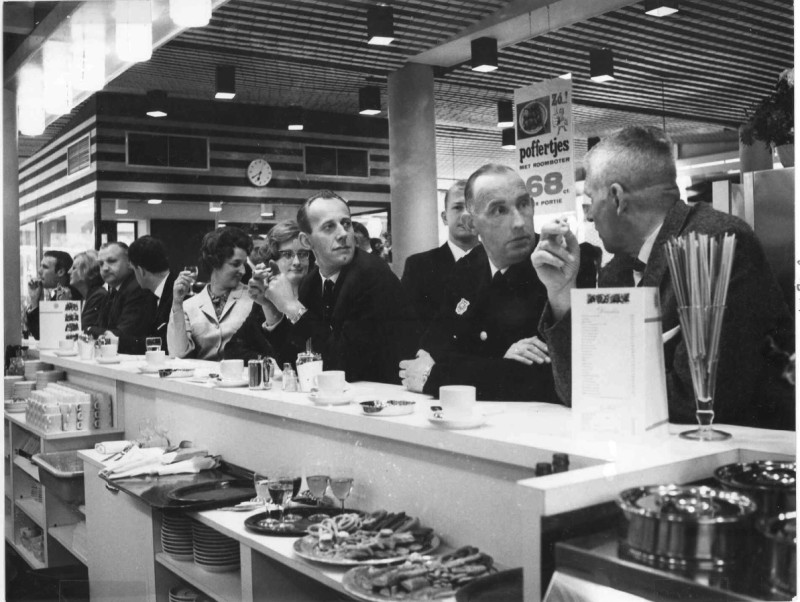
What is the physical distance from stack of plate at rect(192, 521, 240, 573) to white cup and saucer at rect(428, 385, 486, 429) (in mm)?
832

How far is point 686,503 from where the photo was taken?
1130mm

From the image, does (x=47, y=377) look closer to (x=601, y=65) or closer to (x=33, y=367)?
(x=33, y=367)

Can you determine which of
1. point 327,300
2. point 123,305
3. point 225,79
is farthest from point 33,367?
point 327,300

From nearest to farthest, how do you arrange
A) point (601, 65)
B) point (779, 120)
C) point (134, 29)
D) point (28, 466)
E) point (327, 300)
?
point (779, 120), point (327, 300), point (134, 29), point (28, 466), point (601, 65)

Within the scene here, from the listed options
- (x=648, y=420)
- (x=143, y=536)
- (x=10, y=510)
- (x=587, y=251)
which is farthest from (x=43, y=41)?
(x=648, y=420)

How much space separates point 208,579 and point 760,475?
148 cm

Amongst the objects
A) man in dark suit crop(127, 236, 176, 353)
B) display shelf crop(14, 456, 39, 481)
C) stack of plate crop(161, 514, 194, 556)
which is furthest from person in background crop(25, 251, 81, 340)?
stack of plate crop(161, 514, 194, 556)

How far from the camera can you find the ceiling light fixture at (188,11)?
336 cm

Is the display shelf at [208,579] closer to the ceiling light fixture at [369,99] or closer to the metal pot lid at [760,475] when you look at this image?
the metal pot lid at [760,475]

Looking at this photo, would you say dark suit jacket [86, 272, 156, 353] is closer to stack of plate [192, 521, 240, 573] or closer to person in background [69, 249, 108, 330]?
person in background [69, 249, 108, 330]

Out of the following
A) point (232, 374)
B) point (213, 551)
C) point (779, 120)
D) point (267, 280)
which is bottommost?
point (213, 551)

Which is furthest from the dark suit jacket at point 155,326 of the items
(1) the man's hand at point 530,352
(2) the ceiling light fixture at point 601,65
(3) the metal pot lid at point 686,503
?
(3) the metal pot lid at point 686,503

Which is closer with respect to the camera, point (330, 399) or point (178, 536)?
point (330, 399)

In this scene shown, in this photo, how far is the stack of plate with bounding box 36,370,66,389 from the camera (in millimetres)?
4391
